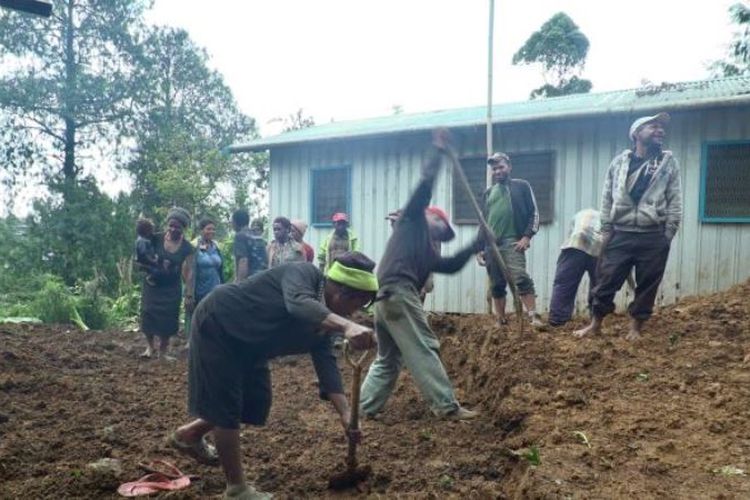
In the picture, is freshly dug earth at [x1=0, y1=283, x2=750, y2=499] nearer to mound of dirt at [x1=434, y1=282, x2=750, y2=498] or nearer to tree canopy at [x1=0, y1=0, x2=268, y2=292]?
mound of dirt at [x1=434, y1=282, x2=750, y2=498]

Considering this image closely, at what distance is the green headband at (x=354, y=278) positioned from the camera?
309cm

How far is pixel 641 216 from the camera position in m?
5.23

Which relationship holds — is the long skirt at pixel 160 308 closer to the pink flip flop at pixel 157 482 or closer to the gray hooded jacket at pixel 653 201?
the pink flip flop at pixel 157 482

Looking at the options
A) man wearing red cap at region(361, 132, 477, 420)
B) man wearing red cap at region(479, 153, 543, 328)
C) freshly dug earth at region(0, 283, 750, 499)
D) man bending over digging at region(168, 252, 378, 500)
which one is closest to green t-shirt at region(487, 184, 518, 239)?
man wearing red cap at region(479, 153, 543, 328)

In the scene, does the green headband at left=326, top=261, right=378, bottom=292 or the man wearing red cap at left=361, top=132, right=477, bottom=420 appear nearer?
the green headband at left=326, top=261, right=378, bottom=292

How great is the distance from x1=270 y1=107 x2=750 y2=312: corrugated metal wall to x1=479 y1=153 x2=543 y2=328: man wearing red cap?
228cm

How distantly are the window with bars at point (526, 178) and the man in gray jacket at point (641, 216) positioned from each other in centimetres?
336

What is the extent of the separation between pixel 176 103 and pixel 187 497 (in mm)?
21010

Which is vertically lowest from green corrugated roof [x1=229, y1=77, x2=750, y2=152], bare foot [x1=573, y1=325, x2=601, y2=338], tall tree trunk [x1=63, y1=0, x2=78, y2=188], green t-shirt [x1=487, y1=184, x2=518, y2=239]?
bare foot [x1=573, y1=325, x2=601, y2=338]

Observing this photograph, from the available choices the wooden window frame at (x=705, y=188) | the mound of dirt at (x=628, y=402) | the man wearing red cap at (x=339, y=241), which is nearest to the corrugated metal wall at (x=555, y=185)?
the wooden window frame at (x=705, y=188)

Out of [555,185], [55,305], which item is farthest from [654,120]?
[55,305]

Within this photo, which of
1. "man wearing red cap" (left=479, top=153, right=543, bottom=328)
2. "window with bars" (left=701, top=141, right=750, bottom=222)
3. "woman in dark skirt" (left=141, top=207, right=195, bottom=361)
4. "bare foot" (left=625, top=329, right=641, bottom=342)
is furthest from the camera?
"window with bars" (left=701, top=141, right=750, bottom=222)

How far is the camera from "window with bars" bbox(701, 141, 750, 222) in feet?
25.2

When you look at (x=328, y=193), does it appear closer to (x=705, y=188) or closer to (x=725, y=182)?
(x=705, y=188)
